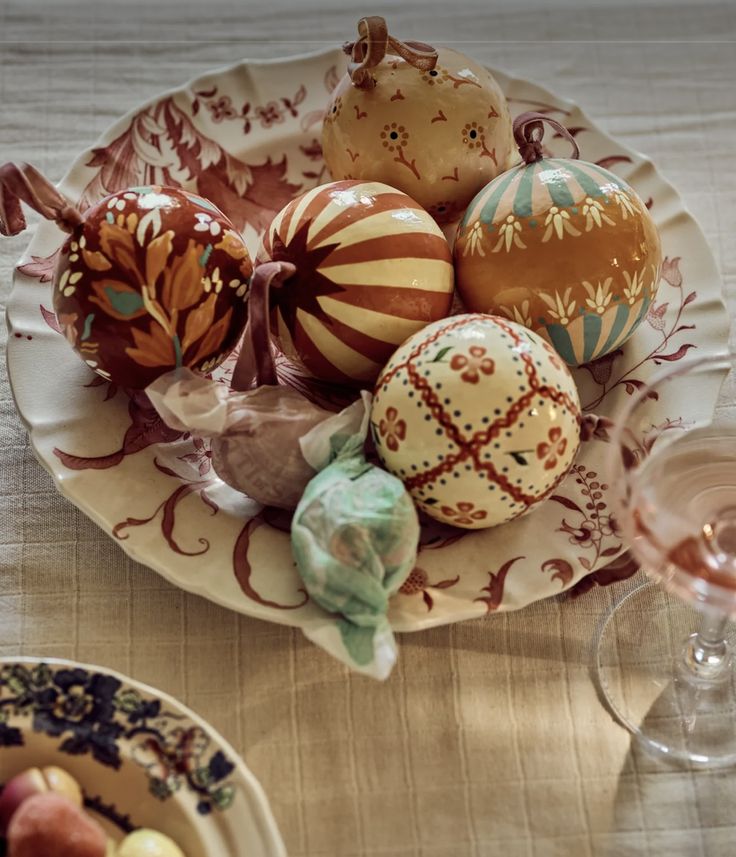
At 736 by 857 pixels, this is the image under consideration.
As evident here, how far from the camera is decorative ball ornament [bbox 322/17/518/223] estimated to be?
68 cm

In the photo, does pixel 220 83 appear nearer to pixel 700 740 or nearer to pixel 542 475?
pixel 542 475

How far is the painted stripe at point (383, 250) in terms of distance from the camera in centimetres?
63

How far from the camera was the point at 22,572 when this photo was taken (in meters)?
0.65

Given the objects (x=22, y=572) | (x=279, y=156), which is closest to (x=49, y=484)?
(x=22, y=572)

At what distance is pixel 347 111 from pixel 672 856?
483 millimetres

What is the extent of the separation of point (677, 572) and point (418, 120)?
33 cm

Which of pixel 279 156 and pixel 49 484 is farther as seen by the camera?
pixel 279 156

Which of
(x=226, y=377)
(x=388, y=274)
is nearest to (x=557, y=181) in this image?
(x=388, y=274)

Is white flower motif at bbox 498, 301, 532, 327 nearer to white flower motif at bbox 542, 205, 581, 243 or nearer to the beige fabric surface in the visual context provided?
white flower motif at bbox 542, 205, 581, 243

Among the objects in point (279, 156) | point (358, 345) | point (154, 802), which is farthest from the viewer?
point (279, 156)

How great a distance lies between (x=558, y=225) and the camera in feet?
2.06

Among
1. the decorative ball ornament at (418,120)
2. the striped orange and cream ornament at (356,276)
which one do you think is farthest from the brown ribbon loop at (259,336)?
the decorative ball ornament at (418,120)

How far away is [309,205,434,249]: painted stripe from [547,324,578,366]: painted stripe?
0.31ft

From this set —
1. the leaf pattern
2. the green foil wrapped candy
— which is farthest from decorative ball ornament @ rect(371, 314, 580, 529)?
the leaf pattern
